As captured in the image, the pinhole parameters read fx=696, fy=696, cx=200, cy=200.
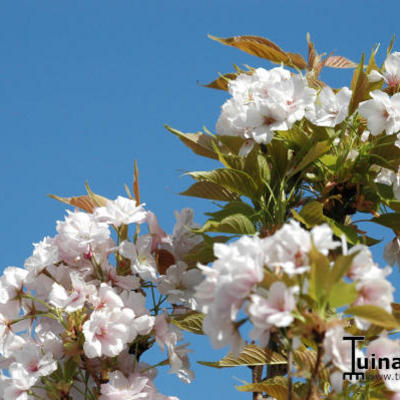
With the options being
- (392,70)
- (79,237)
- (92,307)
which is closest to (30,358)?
(92,307)

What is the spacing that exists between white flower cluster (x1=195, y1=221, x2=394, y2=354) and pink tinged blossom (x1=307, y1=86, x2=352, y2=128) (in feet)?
2.14

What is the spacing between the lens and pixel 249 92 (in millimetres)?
1898

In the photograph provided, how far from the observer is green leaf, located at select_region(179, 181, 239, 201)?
1938 millimetres

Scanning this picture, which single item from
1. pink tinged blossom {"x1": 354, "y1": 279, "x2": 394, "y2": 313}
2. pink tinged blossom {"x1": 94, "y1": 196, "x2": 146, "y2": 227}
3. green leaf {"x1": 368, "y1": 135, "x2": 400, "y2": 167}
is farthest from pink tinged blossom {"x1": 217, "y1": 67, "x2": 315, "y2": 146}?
pink tinged blossom {"x1": 354, "y1": 279, "x2": 394, "y2": 313}

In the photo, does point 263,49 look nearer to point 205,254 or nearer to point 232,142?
A: point 232,142

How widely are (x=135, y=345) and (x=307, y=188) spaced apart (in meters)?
0.63

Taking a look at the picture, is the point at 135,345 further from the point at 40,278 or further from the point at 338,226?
the point at 338,226

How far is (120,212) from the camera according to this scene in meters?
1.82

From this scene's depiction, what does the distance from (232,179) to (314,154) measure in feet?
0.74

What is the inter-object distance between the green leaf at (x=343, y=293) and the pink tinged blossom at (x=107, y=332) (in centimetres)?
67

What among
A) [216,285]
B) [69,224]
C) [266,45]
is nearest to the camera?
[216,285]

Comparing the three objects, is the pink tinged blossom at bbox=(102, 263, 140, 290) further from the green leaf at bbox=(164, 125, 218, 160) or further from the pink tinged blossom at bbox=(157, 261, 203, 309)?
the green leaf at bbox=(164, 125, 218, 160)

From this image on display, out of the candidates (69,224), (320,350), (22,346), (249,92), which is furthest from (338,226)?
(22,346)

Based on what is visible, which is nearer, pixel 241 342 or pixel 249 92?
pixel 241 342
